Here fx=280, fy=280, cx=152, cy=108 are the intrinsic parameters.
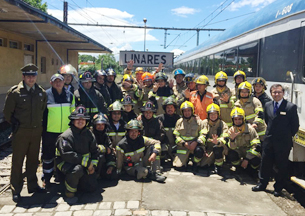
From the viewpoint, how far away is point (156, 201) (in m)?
4.24

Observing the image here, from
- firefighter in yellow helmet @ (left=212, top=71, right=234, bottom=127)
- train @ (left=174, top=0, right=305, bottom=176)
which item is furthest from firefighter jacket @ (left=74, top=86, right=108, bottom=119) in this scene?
train @ (left=174, top=0, right=305, bottom=176)

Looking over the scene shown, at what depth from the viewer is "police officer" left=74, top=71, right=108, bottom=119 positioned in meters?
5.35

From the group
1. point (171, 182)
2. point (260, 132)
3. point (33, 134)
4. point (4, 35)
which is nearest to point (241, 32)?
point (260, 132)

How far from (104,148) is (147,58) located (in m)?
3.97

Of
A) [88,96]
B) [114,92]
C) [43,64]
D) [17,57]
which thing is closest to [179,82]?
[114,92]

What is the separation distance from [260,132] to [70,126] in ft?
11.7

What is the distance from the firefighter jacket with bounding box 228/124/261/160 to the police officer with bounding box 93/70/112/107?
277 centimetres

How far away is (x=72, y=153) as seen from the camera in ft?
14.2

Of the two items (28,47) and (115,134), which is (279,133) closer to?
(115,134)

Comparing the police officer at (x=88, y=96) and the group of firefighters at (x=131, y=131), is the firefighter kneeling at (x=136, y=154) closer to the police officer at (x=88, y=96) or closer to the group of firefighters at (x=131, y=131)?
the group of firefighters at (x=131, y=131)

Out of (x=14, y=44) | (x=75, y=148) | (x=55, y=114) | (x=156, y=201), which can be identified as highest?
(x=14, y=44)

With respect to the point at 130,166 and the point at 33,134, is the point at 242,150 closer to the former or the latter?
the point at 130,166

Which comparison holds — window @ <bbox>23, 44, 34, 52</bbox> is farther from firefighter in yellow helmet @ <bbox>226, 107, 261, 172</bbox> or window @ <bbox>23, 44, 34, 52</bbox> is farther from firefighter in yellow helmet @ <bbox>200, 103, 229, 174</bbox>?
firefighter in yellow helmet @ <bbox>226, 107, 261, 172</bbox>

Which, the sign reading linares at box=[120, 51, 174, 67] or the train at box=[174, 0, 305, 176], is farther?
the sign reading linares at box=[120, 51, 174, 67]
